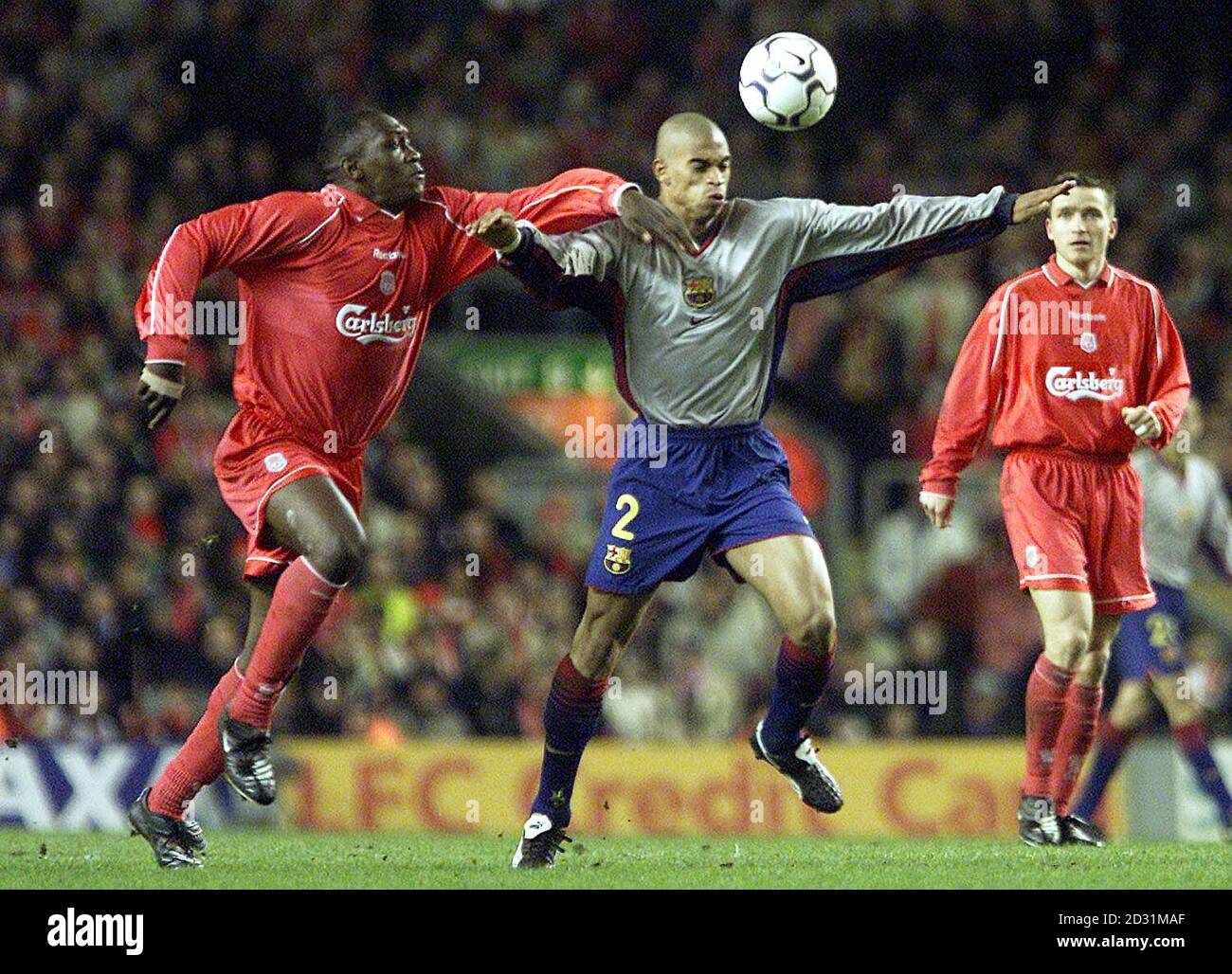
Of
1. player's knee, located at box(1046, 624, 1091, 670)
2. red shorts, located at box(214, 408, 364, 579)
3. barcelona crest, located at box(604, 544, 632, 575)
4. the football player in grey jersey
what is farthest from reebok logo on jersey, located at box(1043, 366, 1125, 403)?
red shorts, located at box(214, 408, 364, 579)

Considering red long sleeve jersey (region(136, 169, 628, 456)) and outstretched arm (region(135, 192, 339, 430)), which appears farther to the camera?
red long sleeve jersey (region(136, 169, 628, 456))

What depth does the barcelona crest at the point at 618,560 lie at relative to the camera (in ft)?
23.3

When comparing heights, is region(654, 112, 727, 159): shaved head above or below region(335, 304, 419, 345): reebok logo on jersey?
above

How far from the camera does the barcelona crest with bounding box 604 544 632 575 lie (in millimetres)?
7098

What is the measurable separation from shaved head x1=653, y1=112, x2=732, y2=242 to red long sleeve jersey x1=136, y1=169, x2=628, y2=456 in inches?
8.5

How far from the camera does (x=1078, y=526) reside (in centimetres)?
802

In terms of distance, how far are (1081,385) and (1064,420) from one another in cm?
15

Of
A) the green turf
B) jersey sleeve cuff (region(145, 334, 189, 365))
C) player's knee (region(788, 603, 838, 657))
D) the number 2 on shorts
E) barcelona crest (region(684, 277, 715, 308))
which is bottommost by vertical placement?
the green turf

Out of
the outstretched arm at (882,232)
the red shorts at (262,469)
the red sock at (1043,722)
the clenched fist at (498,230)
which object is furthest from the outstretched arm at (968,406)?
the red shorts at (262,469)

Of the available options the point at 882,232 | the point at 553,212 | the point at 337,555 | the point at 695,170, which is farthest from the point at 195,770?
the point at 882,232

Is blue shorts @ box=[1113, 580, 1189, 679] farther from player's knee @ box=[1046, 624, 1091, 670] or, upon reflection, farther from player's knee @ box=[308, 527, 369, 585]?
player's knee @ box=[308, 527, 369, 585]

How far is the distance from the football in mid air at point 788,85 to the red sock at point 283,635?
2215 mm

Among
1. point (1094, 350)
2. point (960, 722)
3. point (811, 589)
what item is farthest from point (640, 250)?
point (960, 722)
